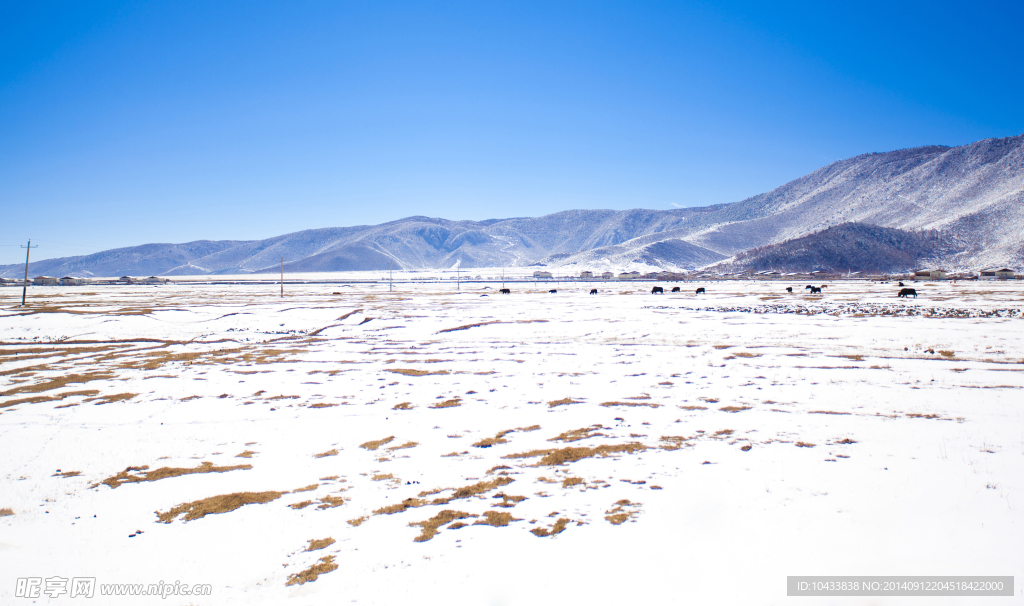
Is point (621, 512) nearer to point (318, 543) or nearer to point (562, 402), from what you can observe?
point (318, 543)

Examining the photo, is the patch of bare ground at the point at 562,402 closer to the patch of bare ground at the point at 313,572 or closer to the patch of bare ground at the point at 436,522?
the patch of bare ground at the point at 436,522

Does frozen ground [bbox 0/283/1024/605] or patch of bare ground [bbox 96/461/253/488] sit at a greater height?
frozen ground [bbox 0/283/1024/605]

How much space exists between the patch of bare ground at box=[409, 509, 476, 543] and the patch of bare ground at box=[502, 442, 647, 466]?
2084mm

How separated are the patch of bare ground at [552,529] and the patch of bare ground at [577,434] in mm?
3221

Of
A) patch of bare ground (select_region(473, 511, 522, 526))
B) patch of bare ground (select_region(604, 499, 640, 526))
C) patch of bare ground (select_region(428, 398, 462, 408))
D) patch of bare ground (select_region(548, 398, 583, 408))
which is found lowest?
patch of bare ground (select_region(428, 398, 462, 408))

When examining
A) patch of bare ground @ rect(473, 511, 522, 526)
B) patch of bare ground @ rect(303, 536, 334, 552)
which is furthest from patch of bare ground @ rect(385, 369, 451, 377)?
patch of bare ground @ rect(303, 536, 334, 552)

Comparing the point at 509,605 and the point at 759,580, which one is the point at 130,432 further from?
the point at 759,580

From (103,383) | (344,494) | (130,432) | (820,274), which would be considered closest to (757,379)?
(344,494)

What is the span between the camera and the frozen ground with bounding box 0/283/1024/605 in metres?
5.22

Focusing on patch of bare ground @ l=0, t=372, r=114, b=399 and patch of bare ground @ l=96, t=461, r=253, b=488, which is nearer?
patch of bare ground @ l=96, t=461, r=253, b=488

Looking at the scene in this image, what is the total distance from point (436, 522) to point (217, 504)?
3245mm

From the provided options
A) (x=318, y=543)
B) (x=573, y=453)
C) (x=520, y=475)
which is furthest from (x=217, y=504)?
(x=573, y=453)

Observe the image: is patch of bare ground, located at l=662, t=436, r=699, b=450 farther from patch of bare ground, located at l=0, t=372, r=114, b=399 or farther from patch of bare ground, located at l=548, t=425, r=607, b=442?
patch of bare ground, located at l=0, t=372, r=114, b=399

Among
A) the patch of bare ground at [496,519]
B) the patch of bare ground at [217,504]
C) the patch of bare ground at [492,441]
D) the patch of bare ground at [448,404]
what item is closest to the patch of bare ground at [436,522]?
the patch of bare ground at [496,519]
